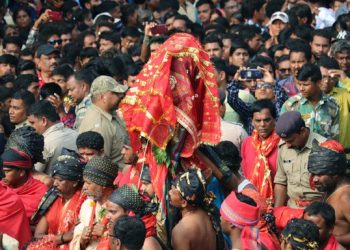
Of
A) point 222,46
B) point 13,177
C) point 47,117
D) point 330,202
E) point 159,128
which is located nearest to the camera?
point 159,128

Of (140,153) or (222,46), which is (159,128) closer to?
(140,153)

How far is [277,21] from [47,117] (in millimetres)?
6249

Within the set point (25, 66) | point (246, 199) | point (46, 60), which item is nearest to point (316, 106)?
point (246, 199)

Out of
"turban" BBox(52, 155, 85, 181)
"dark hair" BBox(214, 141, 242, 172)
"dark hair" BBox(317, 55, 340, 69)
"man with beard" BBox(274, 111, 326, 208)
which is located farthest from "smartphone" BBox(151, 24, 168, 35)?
"turban" BBox(52, 155, 85, 181)

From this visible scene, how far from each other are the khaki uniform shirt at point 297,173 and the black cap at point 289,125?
0.75ft

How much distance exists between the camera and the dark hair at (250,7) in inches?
758

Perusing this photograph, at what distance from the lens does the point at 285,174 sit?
1136cm

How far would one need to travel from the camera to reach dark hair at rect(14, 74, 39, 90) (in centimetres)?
1447

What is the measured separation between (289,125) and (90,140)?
6.02 ft

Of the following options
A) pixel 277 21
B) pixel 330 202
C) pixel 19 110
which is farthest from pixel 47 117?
pixel 277 21

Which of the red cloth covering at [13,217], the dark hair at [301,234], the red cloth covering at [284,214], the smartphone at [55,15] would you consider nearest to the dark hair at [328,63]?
the red cloth covering at [284,214]

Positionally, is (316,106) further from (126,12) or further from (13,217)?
(126,12)

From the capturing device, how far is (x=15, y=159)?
1075cm

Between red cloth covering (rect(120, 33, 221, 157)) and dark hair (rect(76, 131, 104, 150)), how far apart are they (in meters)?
1.67
